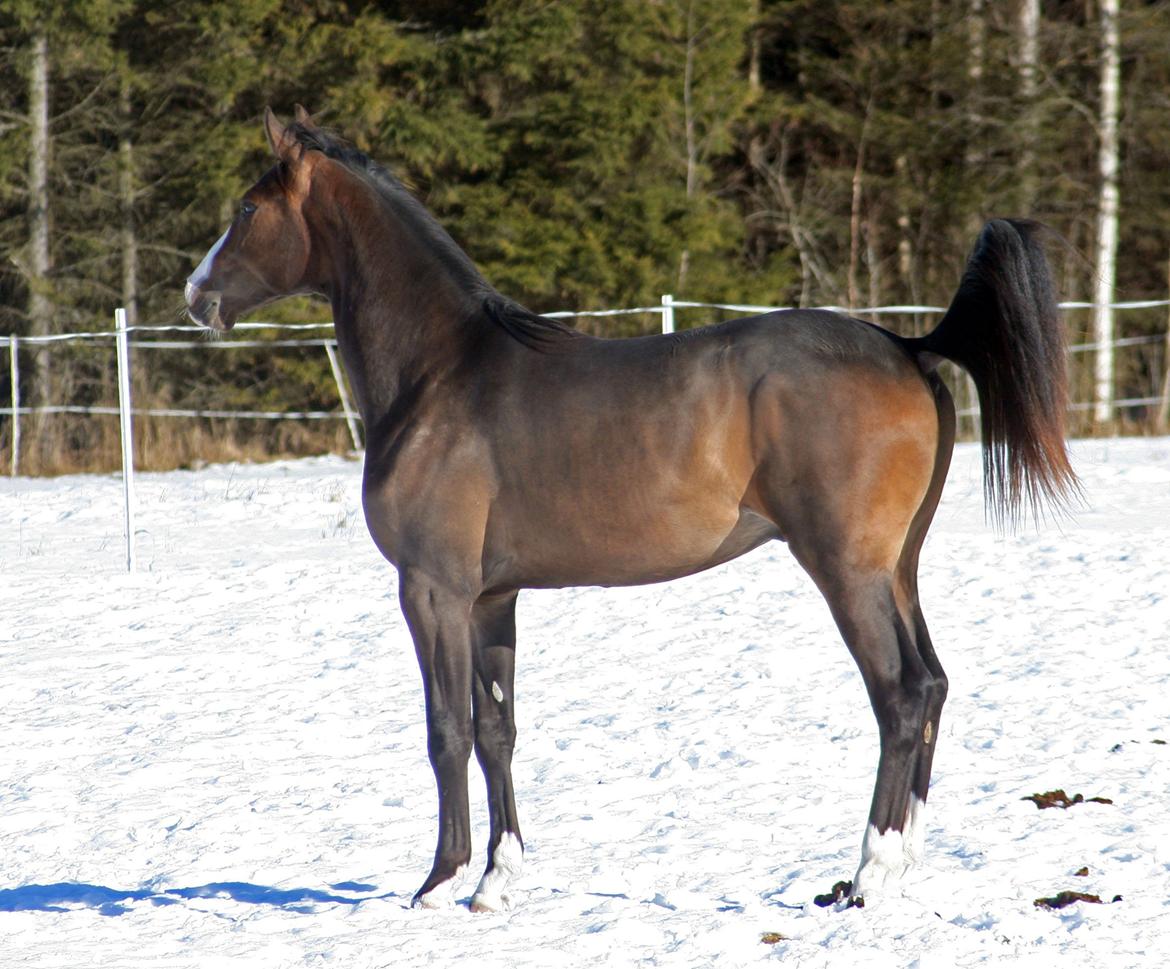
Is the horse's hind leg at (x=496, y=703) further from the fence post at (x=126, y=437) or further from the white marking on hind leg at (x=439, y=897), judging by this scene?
the fence post at (x=126, y=437)

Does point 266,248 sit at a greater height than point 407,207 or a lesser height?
lesser

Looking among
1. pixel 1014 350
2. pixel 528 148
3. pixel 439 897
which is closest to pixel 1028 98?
pixel 528 148

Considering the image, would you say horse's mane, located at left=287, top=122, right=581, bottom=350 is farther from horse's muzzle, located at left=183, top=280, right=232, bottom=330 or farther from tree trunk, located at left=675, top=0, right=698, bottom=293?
tree trunk, located at left=675, top=0, right=698, bottom=293

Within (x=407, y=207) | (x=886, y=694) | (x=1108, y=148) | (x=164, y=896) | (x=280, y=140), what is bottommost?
(x=164, y=896)

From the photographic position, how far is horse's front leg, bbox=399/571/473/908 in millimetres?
3885

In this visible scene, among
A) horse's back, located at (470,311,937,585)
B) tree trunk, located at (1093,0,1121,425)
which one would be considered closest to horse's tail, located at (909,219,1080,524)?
horse's back, located at (470,311,937,585)

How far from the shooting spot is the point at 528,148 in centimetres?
2086

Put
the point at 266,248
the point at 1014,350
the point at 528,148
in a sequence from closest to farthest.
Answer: the point at 1014,350, the point at 266,248, the point at 528,148

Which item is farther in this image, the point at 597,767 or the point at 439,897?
the point at 597,767

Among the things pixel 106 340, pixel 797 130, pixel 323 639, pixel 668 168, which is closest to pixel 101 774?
pixel 323 639

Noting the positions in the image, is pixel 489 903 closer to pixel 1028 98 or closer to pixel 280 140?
pixel 280 140

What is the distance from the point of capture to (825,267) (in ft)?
74.8

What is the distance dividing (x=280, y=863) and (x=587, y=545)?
1.42 m

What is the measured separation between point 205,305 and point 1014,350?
7.71 feet
